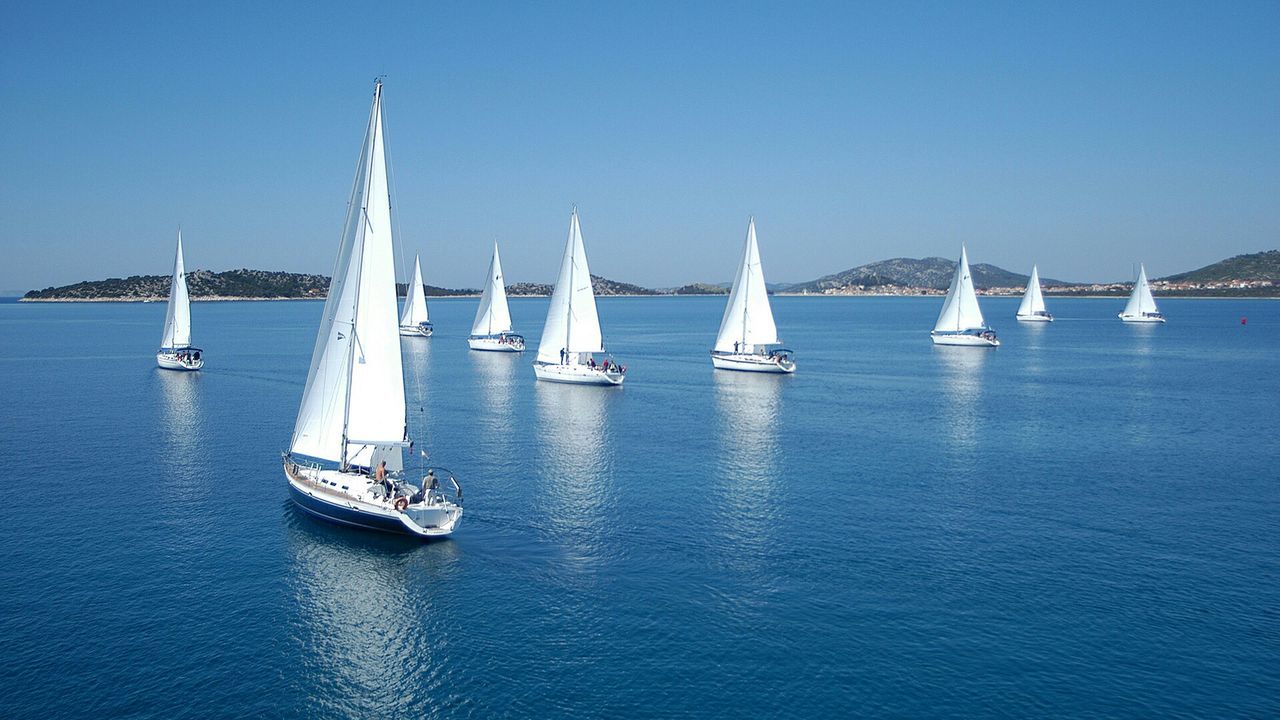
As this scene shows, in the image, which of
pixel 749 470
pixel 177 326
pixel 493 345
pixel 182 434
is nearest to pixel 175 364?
pixel 177 326

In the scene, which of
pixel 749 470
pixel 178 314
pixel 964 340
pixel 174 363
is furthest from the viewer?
pixel 964 340

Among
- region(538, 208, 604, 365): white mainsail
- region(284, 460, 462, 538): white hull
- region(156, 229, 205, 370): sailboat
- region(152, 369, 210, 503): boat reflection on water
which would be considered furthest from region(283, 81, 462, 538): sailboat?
region(156, 229, 205, 370): sailboat

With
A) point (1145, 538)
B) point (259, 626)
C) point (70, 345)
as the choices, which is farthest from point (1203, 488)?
point (70, 345)

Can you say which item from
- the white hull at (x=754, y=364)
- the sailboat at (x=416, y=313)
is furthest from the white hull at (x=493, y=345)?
the white hull at (x=754, y=364)

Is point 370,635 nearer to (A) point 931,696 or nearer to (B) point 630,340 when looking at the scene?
(A) point 931,696

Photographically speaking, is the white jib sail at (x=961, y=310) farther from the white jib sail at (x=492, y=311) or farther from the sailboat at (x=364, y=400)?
the sailboat at (x=364, y=400)

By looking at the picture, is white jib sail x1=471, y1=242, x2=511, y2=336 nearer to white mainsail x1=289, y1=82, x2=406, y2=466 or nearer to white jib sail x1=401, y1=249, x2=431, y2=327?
white jib sail x1=401, y1=249, x2=431, y2=327

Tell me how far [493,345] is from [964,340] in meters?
73.7

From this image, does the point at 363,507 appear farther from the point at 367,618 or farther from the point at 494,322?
the point at 494,322

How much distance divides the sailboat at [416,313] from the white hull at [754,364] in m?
61.5

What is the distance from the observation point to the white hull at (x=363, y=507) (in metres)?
37.7

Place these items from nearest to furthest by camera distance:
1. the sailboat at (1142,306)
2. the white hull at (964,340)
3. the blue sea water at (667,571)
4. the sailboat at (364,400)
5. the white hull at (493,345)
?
the blue sea water at (667,571) < the sailboat at (364,400) < the white hull at (493,345) < the white hull at (964,340) < the sailboat at (1142,306)

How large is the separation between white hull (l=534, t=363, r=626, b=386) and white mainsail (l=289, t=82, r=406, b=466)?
45301mm

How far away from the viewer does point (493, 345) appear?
122875mm
